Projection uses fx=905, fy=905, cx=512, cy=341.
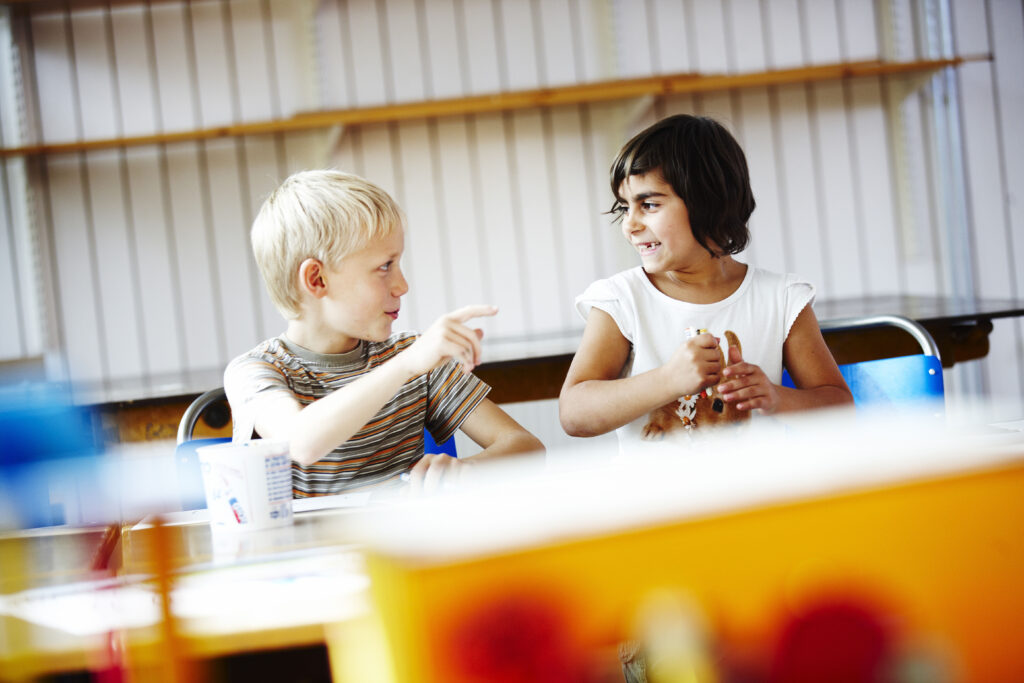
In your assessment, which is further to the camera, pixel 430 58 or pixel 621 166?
pixel 430 58

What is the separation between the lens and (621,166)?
1451 millimetres

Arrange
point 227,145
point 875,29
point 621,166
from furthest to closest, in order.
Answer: point 875,29, point 227,145, point 621,166

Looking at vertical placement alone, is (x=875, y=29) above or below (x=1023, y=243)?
above

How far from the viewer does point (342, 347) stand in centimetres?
134

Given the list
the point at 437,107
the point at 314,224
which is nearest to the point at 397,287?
the point at 314,224

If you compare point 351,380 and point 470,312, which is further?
point 351,380

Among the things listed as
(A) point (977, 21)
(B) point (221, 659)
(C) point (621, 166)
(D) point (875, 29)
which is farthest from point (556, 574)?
(A) point (977, 21)

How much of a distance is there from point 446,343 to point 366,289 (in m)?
0.29

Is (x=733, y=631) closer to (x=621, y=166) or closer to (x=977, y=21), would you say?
(x=621, y=166)

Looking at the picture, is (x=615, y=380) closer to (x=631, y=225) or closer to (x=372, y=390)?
(x=631, y=225)

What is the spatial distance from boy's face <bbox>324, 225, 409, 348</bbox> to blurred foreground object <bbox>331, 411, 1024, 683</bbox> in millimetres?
933

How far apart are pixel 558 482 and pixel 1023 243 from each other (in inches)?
140

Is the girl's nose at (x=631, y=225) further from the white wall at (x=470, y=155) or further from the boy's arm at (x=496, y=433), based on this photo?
A: the white wall at (x=470, y=155)

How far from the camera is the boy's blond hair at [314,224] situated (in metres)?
1.24
